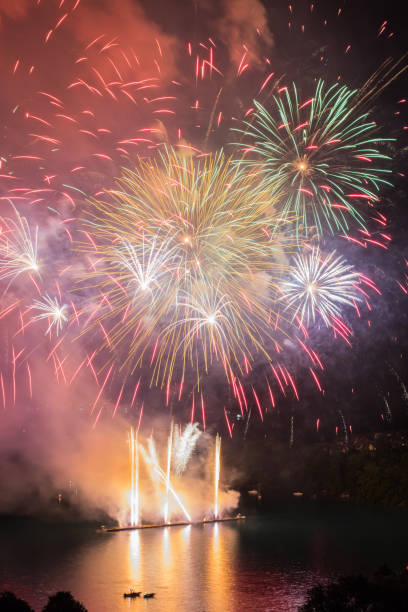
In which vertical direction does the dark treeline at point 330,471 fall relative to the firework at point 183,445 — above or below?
below

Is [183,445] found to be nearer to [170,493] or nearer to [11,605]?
[170,493]

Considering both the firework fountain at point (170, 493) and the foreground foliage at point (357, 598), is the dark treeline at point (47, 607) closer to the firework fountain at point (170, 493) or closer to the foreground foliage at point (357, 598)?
the foreground foliage at point (357, 598)

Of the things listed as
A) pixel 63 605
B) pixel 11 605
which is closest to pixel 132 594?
pixel 63 605

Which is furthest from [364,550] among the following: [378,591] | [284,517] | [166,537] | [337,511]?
[337,511]

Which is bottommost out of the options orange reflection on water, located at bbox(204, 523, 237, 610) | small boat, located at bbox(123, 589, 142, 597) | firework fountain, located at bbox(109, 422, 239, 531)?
orange reflection on water, located at bbox(204, 523, 237, 610)

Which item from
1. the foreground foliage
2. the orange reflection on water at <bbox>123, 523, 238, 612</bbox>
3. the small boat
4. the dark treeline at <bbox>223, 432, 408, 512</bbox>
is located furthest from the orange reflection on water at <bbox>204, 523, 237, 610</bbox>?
the dark treeline at <bbox>223, 432, 408, 512</bbox>

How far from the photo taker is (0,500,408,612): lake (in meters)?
46.6

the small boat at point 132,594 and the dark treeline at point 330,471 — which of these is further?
the dark treeline at point 330,471

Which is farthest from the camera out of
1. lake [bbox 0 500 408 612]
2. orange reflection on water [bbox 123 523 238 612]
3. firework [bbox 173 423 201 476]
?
firework [bbox 173 423 201 476]

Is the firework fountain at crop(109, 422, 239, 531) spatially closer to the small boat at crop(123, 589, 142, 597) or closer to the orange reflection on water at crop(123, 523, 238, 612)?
the orange reflection on water at crop(123, 523, 238, 612)

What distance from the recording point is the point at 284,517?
11525 cm

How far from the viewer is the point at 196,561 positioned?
62438mm

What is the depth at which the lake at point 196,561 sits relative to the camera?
1834 inches

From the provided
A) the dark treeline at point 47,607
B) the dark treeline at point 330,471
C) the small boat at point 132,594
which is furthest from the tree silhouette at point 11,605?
the dark treeline at point 330,471
